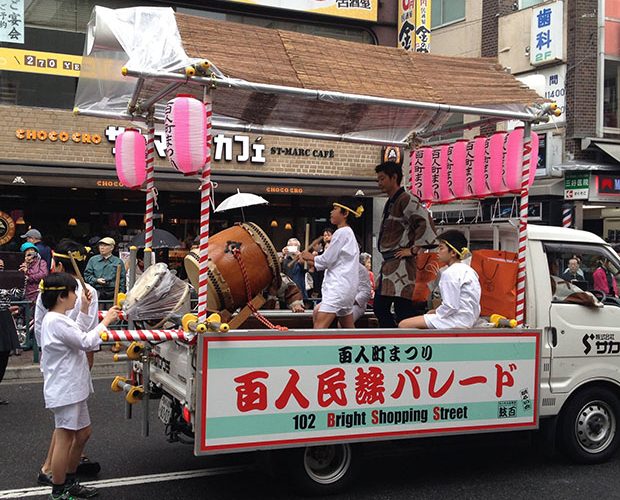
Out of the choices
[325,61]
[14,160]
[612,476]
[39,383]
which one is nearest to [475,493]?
[612,476]

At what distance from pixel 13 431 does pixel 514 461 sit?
475cm

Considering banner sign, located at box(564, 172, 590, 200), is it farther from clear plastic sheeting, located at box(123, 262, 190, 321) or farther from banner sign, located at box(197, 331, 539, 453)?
clear plastic sheeting, located at box(123, 262, 190, 321)

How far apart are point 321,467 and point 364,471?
30.3 inches

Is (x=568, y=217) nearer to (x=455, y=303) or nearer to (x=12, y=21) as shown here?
(x=12, y=21)

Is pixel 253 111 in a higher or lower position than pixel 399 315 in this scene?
higher

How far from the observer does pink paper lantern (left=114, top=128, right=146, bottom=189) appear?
20.4 feet

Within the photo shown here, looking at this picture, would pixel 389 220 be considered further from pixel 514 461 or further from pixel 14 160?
pixel 14 160

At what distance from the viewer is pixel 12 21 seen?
14641mm

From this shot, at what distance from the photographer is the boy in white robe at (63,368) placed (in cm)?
453

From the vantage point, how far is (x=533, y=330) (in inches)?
213

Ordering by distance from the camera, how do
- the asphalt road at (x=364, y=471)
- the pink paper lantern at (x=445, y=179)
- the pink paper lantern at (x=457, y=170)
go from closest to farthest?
the asphalt road at (x=364, y=471), the pink paper lantern at (x=457, y=170), the pink paper lantern at (x=445, y=179)

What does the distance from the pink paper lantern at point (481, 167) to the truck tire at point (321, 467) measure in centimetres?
287

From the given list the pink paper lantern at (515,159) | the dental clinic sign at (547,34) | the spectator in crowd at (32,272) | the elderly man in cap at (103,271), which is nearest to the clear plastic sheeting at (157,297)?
the pink paper lantern at (515,159)

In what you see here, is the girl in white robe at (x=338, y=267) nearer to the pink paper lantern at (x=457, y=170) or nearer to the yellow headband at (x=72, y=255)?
the pink paper lantern at (x=457, y=170)
